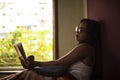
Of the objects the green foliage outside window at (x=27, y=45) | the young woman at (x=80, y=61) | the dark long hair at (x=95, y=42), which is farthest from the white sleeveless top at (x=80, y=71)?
the green foliage outside window at (x=27, y=45)

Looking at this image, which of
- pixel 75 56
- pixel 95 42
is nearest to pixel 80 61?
pixel 75 56

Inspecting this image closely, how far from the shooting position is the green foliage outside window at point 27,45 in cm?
347

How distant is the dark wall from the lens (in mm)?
2512

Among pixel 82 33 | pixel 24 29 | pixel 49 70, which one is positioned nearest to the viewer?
pixel 49 70

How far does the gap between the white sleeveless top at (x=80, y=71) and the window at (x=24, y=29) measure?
3.96ft

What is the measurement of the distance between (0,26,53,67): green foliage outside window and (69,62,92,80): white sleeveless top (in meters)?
1.21

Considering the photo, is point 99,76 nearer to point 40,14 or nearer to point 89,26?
point 89,26

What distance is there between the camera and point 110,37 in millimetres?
2564

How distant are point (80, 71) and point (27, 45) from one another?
1.39 meters

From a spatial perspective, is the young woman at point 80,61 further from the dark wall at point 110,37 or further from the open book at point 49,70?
the dark wall at point 110,37

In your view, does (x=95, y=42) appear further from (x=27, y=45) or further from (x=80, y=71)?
(x=27, y=45)

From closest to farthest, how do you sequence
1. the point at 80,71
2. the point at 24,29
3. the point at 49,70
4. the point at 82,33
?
the point at 49,70, the point at 80,71, the point at 82,33, the point at 24,29

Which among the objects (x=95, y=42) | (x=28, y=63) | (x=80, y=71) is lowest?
(x=80, y=71)

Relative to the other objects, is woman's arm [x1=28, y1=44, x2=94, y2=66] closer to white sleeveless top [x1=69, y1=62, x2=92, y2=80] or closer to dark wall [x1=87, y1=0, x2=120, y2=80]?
white sleeveless top [x1=69, y1=62, x2=92, y2=80]
